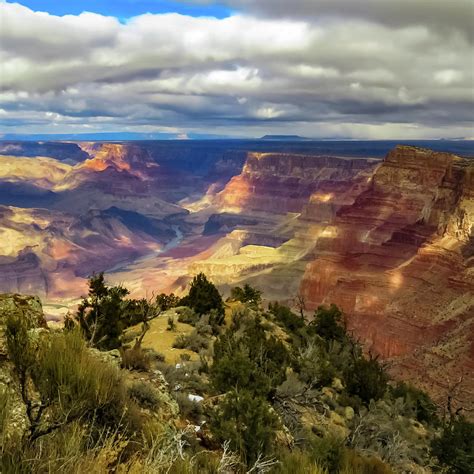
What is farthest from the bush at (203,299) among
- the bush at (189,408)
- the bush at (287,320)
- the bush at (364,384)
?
the bush at (189,408)

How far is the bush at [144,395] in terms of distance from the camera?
299 inches

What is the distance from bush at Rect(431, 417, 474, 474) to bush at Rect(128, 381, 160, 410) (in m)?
11.3

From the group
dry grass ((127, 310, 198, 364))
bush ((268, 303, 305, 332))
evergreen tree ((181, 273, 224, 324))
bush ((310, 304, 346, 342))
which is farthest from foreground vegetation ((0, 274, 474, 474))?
bush ((310, 304, 346, 342))

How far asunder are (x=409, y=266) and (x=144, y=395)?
6080 centimetres

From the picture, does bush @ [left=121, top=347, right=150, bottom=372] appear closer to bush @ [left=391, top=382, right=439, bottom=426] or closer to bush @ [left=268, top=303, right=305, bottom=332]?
bush @ [left=391, top=382, right=439, bottom=426]

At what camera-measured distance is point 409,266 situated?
63.5 m

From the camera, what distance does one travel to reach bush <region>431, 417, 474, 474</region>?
1488 centimetres

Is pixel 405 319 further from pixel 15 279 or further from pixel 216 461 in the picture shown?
pixel 15 279

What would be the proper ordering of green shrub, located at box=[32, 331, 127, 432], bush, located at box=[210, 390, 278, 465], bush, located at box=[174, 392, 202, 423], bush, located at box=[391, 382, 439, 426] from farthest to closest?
bush, located at box=[391, 382, 439, 426] < bush, located at box=[174, 392, 202, 423] < bush, located at box=[210, 390, 278, 465] < green shrub, located at box=[32, 331, 127, 432]

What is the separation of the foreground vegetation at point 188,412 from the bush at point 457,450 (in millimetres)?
42

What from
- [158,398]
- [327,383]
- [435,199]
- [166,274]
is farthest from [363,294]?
[166,274]

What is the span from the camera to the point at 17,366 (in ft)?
16.6

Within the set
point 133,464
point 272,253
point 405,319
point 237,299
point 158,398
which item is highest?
point 133,464

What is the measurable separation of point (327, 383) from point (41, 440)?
16873 millimetres
